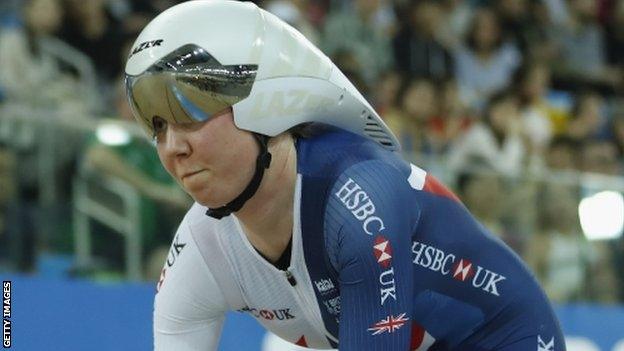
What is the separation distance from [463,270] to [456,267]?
0.08 feet

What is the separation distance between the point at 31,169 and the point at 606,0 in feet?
27.5

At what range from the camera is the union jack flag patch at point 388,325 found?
10.6 ft

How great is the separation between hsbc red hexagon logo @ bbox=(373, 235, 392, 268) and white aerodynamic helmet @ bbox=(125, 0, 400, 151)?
425 mm

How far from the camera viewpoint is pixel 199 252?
3732 mm

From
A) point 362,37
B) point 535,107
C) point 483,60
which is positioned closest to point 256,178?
point 362,37

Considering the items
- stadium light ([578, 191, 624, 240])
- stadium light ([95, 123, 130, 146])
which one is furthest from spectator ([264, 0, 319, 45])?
stadium light ([95, 123, 130, 146])

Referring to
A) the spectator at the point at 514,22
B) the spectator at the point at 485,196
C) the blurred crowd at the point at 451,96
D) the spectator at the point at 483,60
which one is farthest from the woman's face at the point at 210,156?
the spectator at the point at 514,22

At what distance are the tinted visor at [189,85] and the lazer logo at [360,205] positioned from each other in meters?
0.37

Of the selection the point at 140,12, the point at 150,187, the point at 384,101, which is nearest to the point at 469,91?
the point at 384,101

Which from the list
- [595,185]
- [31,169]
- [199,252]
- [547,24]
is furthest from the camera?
[547,24]

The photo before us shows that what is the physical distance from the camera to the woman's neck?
344cm

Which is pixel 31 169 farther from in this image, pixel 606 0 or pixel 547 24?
pixel 606 0

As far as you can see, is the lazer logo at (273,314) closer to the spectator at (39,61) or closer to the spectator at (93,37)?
the spectator at (39,61)

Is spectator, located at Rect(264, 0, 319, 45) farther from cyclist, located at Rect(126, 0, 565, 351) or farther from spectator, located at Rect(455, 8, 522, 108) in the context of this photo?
cyclist, located at Rect(126, 0, 565, 351)
